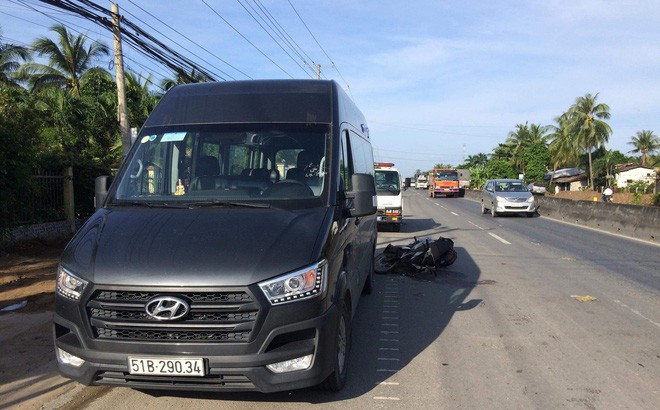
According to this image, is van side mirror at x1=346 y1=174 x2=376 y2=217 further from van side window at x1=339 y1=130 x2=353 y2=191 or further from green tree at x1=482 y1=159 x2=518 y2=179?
green tree at x1=482 y1=159 x2=518 y2=179

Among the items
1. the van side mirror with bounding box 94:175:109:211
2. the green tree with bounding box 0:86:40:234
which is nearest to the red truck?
the green tree with bounding box 0:86:40:234

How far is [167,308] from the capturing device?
326cm

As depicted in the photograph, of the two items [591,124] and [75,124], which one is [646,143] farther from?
[75,124]

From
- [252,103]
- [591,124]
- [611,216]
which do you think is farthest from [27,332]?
[591,124]

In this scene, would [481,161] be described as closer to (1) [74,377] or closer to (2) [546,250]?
(2) [546,250]

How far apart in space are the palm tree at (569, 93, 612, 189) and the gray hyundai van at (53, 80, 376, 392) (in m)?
66.0

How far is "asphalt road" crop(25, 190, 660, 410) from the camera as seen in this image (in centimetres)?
395

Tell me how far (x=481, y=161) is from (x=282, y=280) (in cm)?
12958

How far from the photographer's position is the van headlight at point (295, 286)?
3.29 meters

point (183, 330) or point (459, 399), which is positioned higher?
point (183, 330)

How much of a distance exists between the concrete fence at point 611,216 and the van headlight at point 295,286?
1435 cm

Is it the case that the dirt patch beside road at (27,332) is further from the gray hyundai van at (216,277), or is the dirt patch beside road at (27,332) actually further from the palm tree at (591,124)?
the palm tree at (591,124)

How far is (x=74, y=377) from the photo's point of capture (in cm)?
346

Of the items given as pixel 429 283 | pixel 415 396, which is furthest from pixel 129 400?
pixel 429 283
